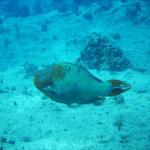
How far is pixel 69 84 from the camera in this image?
8.39ft

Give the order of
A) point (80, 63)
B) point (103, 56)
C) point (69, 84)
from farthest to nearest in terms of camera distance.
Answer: point (80, 63) → point (103, 56) → point (69, 84)

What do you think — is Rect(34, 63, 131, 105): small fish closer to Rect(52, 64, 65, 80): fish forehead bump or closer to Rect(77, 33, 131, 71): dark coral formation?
Rect(52, 64, 65, 80): fish forehead bump

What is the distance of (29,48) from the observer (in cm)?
1862

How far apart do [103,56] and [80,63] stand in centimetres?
141

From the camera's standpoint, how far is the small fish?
2.51 m

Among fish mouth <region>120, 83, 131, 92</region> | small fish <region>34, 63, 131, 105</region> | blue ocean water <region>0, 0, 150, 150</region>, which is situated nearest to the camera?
fish mouth <region>120, 83, 131, 92</region>

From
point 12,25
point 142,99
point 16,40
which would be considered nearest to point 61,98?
point 142,99

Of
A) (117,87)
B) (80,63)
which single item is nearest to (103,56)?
(80,63)

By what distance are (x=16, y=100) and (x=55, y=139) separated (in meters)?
3.66

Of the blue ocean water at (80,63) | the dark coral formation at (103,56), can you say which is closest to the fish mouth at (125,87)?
the blue ocean water at (80,63)

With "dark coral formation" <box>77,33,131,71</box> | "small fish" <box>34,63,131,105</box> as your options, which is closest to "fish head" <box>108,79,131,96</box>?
"small fish" <box>34,63,131,105</box>

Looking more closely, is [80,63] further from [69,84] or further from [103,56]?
[69,84]

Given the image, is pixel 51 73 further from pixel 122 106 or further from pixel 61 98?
pixel 122 106

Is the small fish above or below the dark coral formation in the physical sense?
above
